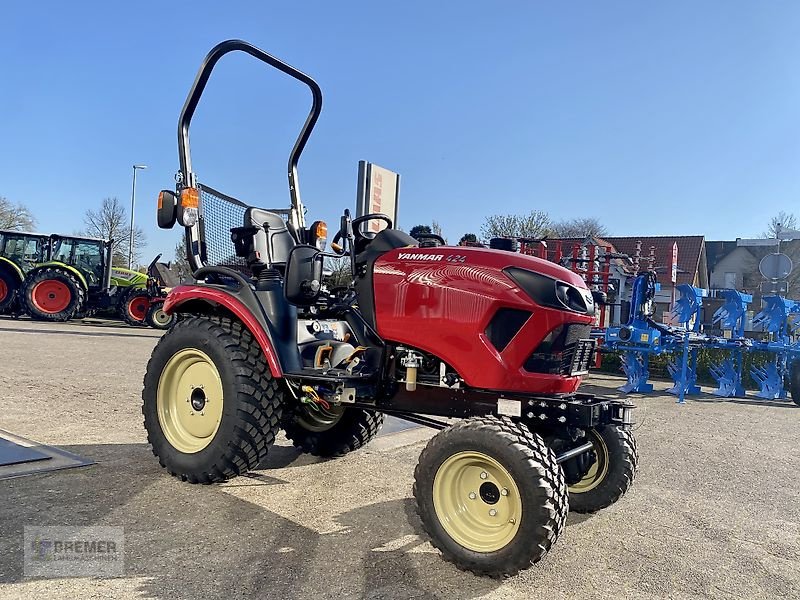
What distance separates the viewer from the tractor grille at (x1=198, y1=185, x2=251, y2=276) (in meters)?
4.32

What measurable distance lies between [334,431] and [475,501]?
6.38ft

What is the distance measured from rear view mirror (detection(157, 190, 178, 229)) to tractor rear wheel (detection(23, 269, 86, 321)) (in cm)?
1511

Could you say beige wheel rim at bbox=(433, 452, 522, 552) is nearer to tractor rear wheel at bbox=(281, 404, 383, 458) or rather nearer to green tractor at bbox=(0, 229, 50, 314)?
tractor rear wheel at bbox=(281, 404, 383, 458)

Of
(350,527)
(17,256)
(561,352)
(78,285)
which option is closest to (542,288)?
(561,352)

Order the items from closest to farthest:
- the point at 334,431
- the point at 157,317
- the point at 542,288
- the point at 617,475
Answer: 1. the point at 542,288
2. the point at 617,475
3. the point at 334,431
4. the point at 157,317

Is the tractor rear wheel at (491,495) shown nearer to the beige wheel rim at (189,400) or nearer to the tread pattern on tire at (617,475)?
the tread pattern on tire at (617,475)

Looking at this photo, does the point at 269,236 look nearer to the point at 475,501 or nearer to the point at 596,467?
the point at 475,501

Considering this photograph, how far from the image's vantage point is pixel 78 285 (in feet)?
57.8

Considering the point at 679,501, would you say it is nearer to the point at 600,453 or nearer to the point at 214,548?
the point at 600,453

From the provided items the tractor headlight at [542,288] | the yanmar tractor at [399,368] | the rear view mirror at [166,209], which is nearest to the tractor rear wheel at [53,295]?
the yanmar tractor at [399,368]

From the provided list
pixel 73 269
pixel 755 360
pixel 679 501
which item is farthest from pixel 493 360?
pixel 73 269

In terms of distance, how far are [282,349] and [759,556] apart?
107 inches

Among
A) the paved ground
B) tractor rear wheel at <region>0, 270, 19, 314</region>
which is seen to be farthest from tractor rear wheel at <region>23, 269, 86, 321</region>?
the paved ground

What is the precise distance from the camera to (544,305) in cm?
309
